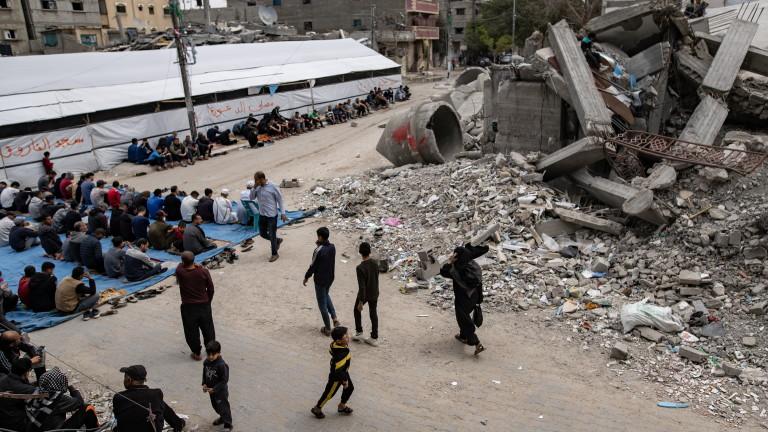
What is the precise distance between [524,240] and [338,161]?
10.2 meters

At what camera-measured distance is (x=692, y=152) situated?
9.59m

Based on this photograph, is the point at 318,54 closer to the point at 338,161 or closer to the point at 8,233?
the point at 338,161

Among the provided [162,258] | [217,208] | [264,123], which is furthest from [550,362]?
[264,123]

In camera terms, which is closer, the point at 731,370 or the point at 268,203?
the point at 731,370

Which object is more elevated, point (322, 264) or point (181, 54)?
point (181, 54)

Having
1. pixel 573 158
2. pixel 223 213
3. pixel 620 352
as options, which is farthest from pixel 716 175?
pixel 223 213

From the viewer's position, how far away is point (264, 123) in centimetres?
2319

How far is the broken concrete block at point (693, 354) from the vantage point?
6609mm

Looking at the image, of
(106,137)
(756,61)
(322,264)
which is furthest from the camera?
(106,137)

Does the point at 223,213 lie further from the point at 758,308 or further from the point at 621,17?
the point at 621,17

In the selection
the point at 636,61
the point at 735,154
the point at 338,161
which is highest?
the point at 636,61

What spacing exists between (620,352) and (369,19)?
50732 millimetres

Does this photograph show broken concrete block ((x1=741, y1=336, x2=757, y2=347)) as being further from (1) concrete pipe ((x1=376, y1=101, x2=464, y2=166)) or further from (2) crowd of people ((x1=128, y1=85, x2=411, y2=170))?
(2) crowd of people ((x1=128, y1=85, x2=411, y2=170))

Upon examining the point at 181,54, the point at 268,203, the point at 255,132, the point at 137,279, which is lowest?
the point at 137,279
